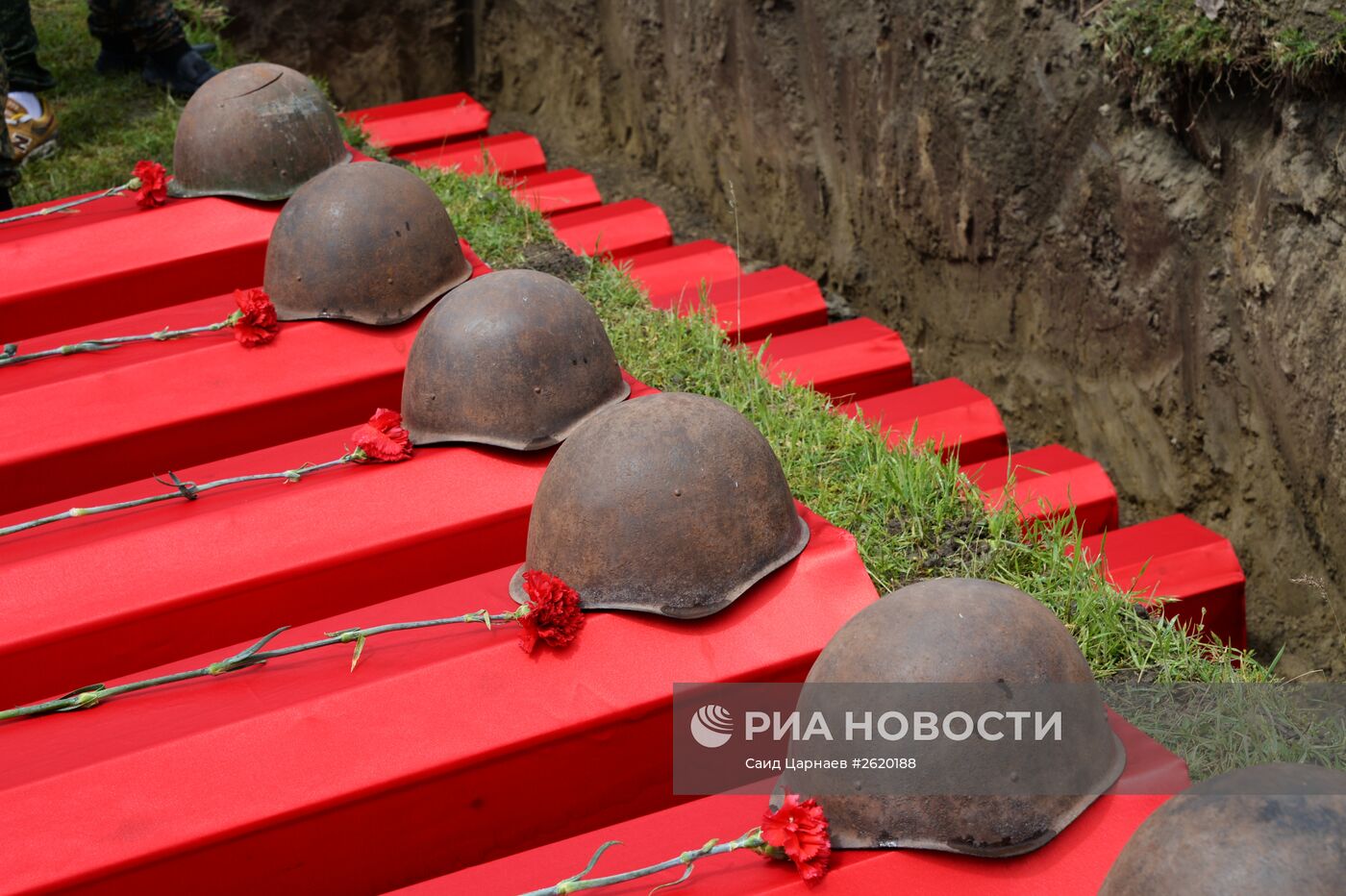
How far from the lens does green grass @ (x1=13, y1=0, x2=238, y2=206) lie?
237 inches

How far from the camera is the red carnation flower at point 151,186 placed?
5.04 m

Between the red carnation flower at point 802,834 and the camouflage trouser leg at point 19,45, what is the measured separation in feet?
18.6

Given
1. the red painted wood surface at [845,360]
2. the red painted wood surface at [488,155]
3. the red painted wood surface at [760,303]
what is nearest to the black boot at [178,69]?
the red painted wood surface at [488,155]

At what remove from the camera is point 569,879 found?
238cm

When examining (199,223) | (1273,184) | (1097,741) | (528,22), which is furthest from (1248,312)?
(528,22)

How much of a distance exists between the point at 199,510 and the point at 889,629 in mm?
1985

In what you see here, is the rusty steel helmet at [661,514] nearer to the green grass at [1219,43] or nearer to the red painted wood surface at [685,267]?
the green grass at [1219,43]

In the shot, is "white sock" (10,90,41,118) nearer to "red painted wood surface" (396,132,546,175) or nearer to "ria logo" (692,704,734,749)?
"red painted wood surface" (396,132,546,175)

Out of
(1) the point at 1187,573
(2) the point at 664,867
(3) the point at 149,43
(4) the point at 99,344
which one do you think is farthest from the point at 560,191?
(2) the point at 664,867

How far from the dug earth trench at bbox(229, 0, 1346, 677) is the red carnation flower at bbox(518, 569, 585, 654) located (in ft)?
8.11

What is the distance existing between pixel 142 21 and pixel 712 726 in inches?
208

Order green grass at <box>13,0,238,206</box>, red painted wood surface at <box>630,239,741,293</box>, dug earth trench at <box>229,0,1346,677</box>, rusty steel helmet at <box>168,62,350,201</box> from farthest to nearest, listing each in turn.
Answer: green grass at <box>13,0,238,206</box> → red painted wood surface at <box>630,239,741,293</box> → rusty steel helmet at <box>168,62,350,201</box> → dug earth trench at <box>229,0,1346,677</box>

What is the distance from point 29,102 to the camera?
6234mm

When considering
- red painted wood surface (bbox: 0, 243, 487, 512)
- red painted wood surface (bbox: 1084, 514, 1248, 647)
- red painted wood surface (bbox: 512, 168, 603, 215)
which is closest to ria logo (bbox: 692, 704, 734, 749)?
red painted wood surface (bbox: 1084, 514, 1248, 647)
